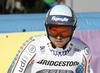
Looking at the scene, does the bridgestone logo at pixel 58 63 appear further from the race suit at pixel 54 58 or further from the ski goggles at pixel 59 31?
the ski goggles at pixel 59 31

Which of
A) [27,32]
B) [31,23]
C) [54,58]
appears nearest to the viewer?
[54,58]

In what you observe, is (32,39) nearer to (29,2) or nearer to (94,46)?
(94,46)

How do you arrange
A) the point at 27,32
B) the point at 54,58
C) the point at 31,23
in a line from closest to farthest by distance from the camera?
the point at 54,58
the point at 27,32
the point at 31,23

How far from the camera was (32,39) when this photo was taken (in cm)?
266

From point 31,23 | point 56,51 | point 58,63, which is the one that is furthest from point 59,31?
point 31,23

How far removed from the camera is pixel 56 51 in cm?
266

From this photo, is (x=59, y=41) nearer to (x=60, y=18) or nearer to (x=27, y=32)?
(x=60, y=18)

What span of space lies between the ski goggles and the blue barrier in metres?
1.51

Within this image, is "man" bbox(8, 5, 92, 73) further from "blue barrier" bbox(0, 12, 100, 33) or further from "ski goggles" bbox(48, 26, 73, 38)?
"blue barrier" bbox(0, 12, 100, 33)

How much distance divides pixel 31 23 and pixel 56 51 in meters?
1.60

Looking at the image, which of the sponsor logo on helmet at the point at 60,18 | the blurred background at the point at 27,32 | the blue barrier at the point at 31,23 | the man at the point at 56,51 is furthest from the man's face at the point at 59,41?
the blue barrier at the point at 31,23

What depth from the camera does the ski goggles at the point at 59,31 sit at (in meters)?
2.51

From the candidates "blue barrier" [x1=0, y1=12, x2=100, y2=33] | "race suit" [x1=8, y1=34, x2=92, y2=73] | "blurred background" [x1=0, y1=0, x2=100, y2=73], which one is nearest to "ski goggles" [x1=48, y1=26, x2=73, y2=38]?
"race suit" [x1=8, y1=34, x2=92, y2=73]

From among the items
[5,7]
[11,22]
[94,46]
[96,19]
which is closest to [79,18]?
[96,19]
